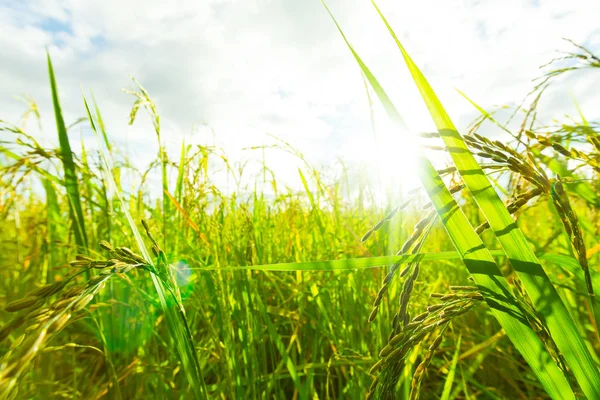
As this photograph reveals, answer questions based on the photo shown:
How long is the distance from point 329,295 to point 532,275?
1.32 metres

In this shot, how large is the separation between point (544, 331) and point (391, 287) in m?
0.74

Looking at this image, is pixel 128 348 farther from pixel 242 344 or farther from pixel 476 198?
pixel 476 198

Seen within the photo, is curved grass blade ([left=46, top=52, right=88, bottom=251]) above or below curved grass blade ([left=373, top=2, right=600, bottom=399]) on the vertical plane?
above

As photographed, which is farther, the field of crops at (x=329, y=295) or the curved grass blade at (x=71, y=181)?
the curved grass blade at (x=71, y=181)

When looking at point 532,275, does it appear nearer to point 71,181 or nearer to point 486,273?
point 486,273

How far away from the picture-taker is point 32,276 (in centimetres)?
232

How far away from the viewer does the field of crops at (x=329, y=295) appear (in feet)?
1.93

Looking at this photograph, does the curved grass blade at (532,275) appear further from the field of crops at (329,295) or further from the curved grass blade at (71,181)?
the curved grass blade at (71,181)

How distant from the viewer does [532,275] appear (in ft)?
1.93

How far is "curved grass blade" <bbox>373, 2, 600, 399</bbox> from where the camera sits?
0.58 meters

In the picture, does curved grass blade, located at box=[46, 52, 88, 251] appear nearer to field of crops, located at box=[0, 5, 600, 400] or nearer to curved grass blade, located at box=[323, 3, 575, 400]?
field of crops, located at box=[0, 5, 600, 400]

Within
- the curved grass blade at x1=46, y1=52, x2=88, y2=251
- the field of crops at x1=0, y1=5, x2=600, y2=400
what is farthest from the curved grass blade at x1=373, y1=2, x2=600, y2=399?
the curved grass blade at x1=46, y1=52, x2=88, y2=251

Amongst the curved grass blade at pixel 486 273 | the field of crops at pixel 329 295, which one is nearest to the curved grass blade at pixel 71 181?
the field of crops at pixel 329 295

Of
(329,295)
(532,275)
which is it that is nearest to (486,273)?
(532,275)
